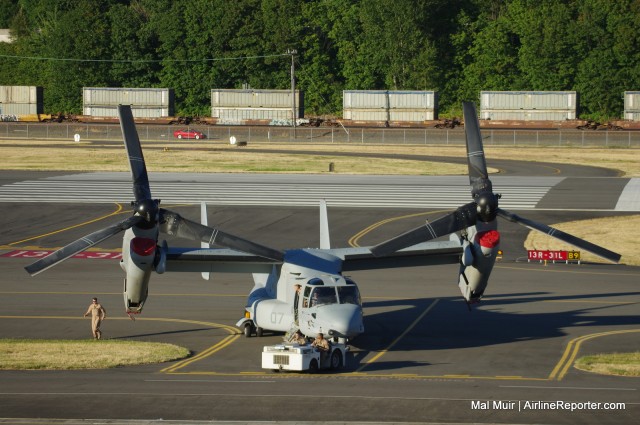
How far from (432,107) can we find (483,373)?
5094 inches

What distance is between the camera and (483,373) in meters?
34.4

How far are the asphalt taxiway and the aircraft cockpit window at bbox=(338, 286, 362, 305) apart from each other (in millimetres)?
2002

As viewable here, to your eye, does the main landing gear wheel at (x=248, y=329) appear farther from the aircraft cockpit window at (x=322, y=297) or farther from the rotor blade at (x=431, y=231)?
the rotor blade at (x=431, y=231)

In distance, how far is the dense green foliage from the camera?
537 ft

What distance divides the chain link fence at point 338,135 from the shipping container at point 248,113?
28.2 feet

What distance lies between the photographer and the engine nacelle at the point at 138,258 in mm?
35375

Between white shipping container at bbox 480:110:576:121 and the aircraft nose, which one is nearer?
the aircraft nose

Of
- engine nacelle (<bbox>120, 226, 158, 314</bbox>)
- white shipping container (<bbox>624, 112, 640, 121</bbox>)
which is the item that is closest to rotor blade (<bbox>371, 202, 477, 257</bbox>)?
engine nacelle (<bbox>120, 226, 158, 314</bbox>)

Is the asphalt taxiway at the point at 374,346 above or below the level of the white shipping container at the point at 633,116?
below

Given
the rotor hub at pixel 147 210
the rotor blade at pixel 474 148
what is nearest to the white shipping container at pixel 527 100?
the rotor blade at pixel 474 148

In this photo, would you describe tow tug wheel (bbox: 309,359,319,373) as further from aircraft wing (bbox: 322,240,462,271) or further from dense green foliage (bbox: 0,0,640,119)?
dense green foliage (bbox: 0,0,640,119)

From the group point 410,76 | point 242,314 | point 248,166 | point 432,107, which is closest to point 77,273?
point 242,314

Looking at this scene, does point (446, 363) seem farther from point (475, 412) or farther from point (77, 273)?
point (77, 273)

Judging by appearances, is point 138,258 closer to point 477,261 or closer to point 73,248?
point 73,248
